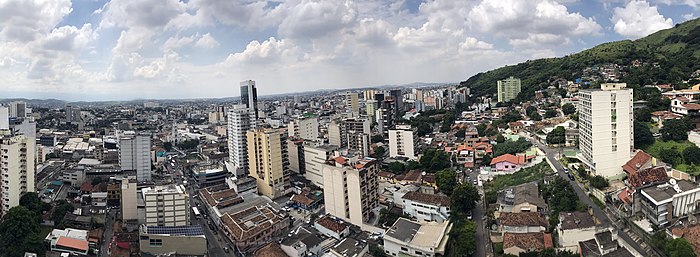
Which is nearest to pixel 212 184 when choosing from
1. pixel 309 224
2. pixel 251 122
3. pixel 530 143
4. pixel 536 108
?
Answer: pixel 251 122

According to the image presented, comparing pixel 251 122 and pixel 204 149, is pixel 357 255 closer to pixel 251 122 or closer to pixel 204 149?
pixel 251 122

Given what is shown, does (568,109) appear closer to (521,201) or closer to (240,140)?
(521,201)

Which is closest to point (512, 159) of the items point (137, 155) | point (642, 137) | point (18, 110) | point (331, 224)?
point (642, 137)

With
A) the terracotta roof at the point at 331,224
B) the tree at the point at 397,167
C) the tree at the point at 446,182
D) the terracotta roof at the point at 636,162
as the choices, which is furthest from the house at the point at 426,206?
the terracotta roof at the point at 636,162

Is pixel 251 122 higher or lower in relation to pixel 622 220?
higher

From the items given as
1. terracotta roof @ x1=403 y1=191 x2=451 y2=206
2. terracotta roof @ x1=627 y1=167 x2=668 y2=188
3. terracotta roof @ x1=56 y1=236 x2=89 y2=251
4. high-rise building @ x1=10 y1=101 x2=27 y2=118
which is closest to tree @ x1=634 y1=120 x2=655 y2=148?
terracotta roof @ x1=627 y1=167 x2=668 y2=188

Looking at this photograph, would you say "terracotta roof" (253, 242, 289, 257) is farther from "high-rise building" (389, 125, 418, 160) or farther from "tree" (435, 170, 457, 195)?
"high-rise building" (389, 125, 418, 160)

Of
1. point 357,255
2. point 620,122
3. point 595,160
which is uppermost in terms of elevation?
point 620,122
